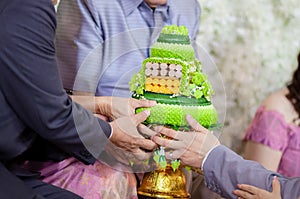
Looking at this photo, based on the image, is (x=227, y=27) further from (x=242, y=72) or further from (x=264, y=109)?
(x=264, y=109)

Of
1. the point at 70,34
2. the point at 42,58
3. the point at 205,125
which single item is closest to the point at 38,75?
the point at 42,58

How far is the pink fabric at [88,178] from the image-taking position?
171cm

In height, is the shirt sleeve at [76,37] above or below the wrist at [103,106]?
above

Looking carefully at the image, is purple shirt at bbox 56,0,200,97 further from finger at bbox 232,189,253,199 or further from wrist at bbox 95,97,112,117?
finger at bbox 232,189,253,199

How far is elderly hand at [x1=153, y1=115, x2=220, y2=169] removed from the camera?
160cm

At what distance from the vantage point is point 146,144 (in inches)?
64.1

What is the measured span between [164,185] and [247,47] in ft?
5.11

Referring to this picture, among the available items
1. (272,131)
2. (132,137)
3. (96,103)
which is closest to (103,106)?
(96,103)

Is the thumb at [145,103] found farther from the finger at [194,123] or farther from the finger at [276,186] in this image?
the finger at [276,186]

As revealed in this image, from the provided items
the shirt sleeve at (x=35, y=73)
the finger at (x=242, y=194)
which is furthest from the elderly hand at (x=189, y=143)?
the shirt sleeve at (x=35, y=73)

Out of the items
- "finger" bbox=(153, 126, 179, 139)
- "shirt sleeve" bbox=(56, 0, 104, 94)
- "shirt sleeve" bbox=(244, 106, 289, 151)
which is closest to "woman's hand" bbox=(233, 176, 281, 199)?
"finger" bbox=(153, 126, 179, 139)

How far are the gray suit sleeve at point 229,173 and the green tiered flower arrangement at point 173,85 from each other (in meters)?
0.17

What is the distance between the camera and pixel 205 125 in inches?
64.3

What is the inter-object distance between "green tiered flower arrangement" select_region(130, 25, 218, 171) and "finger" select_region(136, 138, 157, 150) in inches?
0.7
